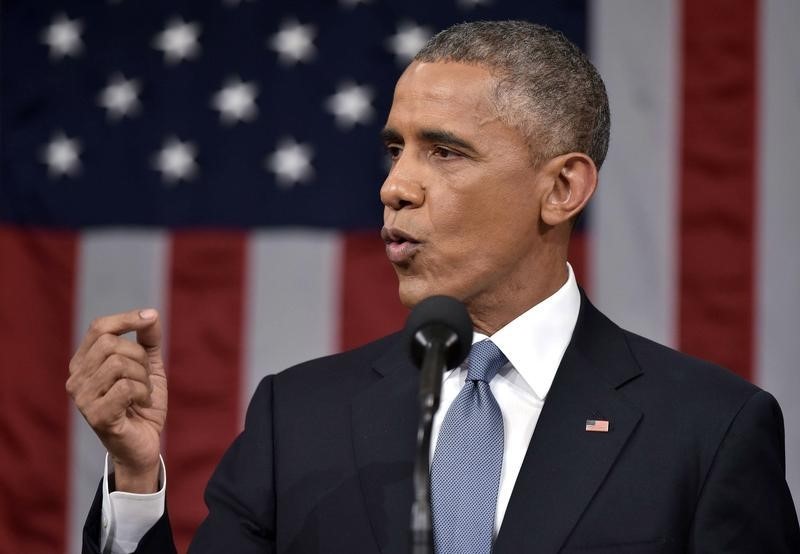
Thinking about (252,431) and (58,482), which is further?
(58,482)

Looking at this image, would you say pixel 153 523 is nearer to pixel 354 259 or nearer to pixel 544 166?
pixel 544 166

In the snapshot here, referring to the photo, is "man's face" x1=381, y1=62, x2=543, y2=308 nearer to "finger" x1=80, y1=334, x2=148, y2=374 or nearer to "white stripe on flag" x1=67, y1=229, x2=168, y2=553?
"finger" x1=80, y1=334, x2=148, y2=374

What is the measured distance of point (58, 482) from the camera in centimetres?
321

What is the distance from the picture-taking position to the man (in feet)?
5.39

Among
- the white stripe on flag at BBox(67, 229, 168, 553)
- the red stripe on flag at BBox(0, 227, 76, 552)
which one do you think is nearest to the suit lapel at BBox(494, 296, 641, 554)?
the white stripe on flag at BBox(67, 229, 168, 553)

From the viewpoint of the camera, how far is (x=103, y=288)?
10.6ft

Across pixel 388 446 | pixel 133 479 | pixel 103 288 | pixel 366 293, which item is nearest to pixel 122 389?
pixel 133 479

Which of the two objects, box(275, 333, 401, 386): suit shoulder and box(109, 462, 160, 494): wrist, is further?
box(275, 333, 401, 386): suit shoulder

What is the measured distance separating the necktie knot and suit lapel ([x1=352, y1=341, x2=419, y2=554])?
0.37 feet

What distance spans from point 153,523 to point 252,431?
23 centimetres

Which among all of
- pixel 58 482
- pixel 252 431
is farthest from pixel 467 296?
pixel 58 482

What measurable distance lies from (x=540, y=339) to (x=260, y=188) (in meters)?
1.53

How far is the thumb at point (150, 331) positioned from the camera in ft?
5.22

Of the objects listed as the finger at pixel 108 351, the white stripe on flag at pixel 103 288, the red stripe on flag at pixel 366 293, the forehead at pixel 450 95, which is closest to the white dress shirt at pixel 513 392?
the finger at pixel 108 351
